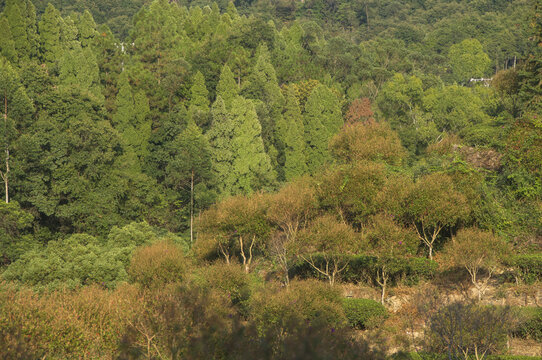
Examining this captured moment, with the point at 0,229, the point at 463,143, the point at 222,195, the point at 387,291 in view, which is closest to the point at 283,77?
the point at 222,195

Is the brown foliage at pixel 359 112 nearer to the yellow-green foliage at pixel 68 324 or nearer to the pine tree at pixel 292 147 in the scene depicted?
the pine tree at pixel 292 147

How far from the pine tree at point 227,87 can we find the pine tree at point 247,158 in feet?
22.0

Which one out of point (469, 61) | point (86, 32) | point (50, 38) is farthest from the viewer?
point (469, 61)

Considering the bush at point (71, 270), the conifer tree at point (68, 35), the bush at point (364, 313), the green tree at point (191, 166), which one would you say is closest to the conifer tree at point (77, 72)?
the conifer tree at point (68, 35)

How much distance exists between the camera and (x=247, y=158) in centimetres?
4922

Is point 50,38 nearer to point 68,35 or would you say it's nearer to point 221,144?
point 68,35

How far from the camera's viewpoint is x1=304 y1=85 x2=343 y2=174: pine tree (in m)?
57.2

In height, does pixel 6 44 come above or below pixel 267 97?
above

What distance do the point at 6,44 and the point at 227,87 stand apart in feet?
66.3

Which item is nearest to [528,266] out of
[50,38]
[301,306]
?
[301,306]

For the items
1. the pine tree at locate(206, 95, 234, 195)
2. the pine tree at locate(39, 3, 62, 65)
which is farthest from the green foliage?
the pine tree at locate(39, 3, 62, 65)

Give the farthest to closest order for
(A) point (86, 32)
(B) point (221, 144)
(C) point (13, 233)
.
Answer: (A) point (86, 32) → (B) point (221, 144) → (C) point (13, 233)

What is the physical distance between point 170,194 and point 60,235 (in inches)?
382

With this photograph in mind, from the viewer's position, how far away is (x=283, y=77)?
6938 cm
